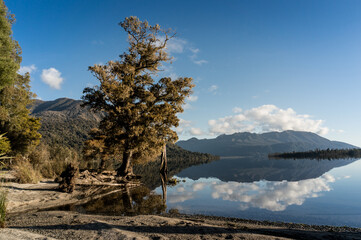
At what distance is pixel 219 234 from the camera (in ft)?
16.8

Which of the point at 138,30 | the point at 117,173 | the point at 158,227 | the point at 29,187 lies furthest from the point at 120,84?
the point at 158,227

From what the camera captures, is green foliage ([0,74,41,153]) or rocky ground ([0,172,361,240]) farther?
green foliage ([0,74,41,153])

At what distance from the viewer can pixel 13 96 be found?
24094 mm

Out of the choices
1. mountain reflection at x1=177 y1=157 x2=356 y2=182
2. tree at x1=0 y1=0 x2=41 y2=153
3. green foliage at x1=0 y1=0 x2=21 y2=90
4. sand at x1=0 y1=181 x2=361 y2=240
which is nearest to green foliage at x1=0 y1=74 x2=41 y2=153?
tree at x1=0 y1=0 x2=41 y2=153

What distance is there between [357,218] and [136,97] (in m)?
16.3

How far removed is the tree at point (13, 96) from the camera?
61.7 ft

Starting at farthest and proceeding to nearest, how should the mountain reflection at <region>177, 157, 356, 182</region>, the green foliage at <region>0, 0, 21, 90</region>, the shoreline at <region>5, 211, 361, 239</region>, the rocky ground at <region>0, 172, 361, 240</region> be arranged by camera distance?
the mountain reflection at <region>177, 157, 356, 182</region> < the green foliage at <region>0, 0, 21, 90</region> < the shoreline at <region>5, 211, 361, 239</region> < the rocky ground at <region>0, 172, 361, 240</region>

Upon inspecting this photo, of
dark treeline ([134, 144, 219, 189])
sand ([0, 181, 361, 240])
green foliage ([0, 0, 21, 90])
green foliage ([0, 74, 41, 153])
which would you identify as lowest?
dark treeline ([134, 144, 219, 189])

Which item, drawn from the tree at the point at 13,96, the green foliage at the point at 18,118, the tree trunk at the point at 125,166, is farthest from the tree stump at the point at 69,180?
the green foliage at the point at 18,118

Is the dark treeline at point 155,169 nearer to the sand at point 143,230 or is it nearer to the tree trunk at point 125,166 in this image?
the tree trunk at point 125,166

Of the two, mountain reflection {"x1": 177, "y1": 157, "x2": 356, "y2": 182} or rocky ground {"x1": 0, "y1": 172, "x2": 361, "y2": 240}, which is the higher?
rocky ground {"x1": 0, "y1": 172, "x2": 361, "y2": 240}

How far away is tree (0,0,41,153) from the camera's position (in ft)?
61.7

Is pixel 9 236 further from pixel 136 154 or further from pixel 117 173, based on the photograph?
pixel 136 154

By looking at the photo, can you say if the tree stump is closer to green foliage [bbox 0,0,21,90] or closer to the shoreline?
the shoreline
